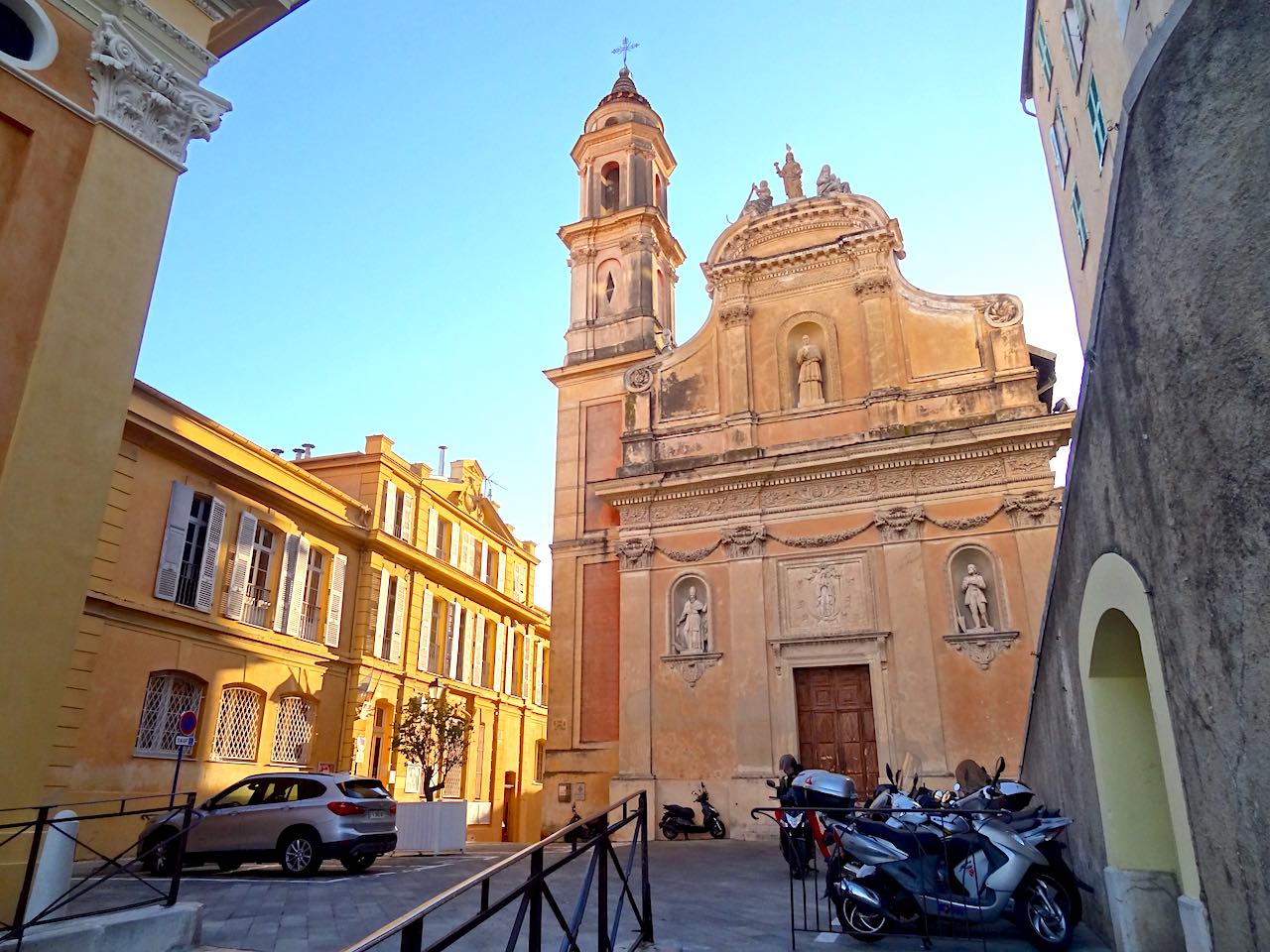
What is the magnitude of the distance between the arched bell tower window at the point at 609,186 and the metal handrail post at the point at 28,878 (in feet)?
71.9

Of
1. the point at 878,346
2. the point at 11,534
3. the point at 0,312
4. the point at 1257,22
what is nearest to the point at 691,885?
the point at 11,534

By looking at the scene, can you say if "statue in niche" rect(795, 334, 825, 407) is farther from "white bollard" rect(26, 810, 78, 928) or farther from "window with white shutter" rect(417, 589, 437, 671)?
"white bollard" rect(26, 810, 78, 928)

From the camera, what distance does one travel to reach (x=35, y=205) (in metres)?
6.63

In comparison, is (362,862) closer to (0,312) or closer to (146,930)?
(146,930)

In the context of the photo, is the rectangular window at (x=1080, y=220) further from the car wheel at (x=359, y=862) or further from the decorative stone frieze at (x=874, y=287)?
the car wheel at (x=359, y=862)

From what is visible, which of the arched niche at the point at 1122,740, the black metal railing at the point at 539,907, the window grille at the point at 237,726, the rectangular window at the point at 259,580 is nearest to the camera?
the black metal railing at the point at 539,907

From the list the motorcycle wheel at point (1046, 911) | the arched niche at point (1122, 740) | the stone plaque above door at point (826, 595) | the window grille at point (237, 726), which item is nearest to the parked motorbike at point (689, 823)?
the stone plaque above door at point (826, 595)

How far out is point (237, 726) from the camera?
56.0 ft

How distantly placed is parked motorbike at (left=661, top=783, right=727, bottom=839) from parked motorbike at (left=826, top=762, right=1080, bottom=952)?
959 cm

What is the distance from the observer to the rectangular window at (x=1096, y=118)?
7.98 metres

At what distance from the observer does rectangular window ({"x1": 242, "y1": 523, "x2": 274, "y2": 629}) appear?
696 inches

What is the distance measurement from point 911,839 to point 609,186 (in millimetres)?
22270

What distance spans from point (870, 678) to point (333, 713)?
39.8 ft

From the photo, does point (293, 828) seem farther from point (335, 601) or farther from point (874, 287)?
point (874, 287)
